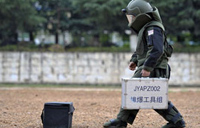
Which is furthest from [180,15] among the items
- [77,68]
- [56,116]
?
[56,116]

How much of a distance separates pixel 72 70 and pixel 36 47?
8.36 feet

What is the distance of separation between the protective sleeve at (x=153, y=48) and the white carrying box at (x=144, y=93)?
0.26 metres

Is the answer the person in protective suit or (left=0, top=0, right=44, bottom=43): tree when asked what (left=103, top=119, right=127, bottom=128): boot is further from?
(left=0, top=0, right=44, bottom=43): tree

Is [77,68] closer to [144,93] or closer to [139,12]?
[139,12]

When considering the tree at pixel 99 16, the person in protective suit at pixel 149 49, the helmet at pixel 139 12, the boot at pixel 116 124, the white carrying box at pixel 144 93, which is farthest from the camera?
the tree at pixel 99 16

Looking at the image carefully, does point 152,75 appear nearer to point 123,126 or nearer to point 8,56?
point 123,126

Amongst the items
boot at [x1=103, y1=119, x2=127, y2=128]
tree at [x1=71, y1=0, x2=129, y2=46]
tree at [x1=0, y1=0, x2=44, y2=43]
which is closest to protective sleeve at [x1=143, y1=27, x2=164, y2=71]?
boot at [x1=103, y1=119, x2=127, y2=128]

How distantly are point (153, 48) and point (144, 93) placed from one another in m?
0.71

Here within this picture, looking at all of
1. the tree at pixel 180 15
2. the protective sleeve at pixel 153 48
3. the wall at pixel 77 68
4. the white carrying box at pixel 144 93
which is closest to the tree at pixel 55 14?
the wall at pixel 77 68

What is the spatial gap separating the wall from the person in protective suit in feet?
45.0

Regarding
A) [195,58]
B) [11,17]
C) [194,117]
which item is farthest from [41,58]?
[194,117]

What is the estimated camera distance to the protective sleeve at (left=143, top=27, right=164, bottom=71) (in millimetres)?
5996

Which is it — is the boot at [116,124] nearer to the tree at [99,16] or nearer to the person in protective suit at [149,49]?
the person in protective suit at [149,49]

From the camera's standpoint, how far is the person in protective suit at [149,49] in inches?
238
